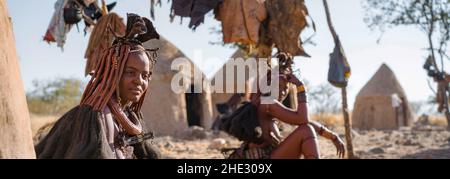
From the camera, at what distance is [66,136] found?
1900mm

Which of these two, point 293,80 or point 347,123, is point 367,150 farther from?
point 293,80

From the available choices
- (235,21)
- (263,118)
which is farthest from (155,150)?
(235,21)

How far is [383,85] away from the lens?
19125mm

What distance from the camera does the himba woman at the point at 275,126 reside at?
152 inches

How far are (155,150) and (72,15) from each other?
458 cm

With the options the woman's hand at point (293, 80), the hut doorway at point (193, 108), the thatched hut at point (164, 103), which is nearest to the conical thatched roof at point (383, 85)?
the hut doorway at point (193, 108)

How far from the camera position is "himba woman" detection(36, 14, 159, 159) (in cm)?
186

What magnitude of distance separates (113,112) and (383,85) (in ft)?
59.5

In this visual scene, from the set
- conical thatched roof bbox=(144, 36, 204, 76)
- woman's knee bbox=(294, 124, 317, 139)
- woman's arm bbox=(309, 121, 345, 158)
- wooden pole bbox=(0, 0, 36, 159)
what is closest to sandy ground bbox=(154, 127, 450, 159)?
conical thatched roof bbox=(144, 36, 204, 76)

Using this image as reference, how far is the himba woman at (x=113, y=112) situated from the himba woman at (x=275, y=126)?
1.59 m

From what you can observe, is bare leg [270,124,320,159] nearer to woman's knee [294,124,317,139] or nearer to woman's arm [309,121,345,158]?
woman's knee [294,124,317,139]

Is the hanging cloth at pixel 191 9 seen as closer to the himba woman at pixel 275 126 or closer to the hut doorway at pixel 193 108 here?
the himba woman at pixel 275 126

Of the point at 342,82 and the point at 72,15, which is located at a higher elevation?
the point at 72,15
